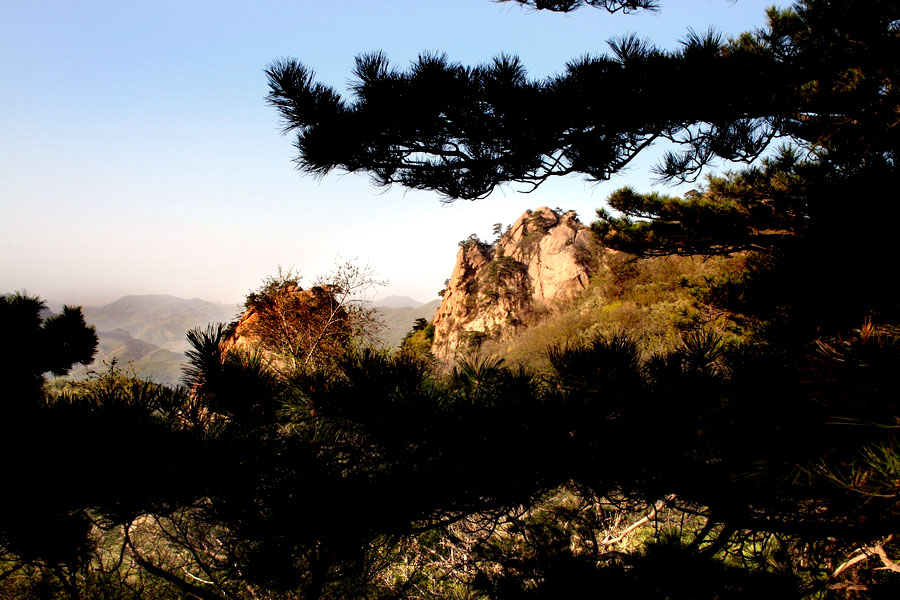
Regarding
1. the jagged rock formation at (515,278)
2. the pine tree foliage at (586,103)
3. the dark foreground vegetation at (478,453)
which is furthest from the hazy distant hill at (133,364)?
the jagged rock formation at (515,278)

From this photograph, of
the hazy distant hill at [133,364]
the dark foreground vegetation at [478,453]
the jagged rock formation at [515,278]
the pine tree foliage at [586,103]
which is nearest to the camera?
the dark foreground vegetation at [478,453]

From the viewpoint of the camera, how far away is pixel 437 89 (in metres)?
2.15

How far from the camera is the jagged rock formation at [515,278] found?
2272cm

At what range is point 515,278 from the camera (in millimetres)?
25188

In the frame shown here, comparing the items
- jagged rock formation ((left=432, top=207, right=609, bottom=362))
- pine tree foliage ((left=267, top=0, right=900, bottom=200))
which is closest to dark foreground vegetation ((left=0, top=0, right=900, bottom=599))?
pine tree foliage ((left=267, top=0, right=900, bottom=200))

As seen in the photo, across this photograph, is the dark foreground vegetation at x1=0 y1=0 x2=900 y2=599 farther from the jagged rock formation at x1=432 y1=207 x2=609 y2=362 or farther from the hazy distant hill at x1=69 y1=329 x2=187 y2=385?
the jagged rock formation at x1=432 y1=207 x2=609 y2=362

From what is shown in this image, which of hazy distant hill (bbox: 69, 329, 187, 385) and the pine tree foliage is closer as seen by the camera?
hazy distant hill (bbox: 69, 329, 187, 385)

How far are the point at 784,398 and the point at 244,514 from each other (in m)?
1.43

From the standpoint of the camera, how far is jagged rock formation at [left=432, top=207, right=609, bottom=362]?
74.5ft

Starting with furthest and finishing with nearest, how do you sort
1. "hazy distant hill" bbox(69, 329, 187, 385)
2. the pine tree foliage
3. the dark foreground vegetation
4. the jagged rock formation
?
the jagged rock formation, the pine tree foliage, "hazy distant hill" bbox(69, 329, 187, 385), the dark foreground vegetation

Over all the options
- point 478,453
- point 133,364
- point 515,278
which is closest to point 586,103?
point 478,453

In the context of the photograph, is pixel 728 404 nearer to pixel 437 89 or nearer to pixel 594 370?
pixel 594 370

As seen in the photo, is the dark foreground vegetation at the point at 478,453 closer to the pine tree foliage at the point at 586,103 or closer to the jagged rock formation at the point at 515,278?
the pine tree foliage at the point at 586,103

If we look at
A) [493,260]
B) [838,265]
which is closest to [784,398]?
[838,265]
